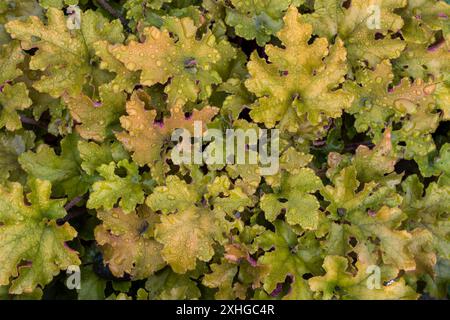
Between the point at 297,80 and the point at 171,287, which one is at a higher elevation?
the point at 297,80

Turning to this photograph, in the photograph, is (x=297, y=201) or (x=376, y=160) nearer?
(x=297, y=201)

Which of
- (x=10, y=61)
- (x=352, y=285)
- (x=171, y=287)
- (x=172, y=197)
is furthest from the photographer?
(x=10, y=61)

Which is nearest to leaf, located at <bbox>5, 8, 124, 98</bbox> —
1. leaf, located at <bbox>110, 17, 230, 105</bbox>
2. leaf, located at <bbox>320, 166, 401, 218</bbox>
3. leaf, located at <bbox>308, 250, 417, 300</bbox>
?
leaf, located at <bbox>110, 17, 230, 105</bbox>

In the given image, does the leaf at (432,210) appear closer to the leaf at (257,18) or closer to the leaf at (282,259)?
the leaf at (282,259)

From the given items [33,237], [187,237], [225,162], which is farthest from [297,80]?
[33,237]

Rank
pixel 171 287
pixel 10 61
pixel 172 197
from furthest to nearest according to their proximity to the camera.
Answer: pixel 10 61, pixel 171 287, pixel 172 197

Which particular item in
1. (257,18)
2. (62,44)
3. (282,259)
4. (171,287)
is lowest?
(171,287)

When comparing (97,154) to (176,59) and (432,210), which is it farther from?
(432,210)

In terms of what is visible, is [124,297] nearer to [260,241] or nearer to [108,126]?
[260,241]
